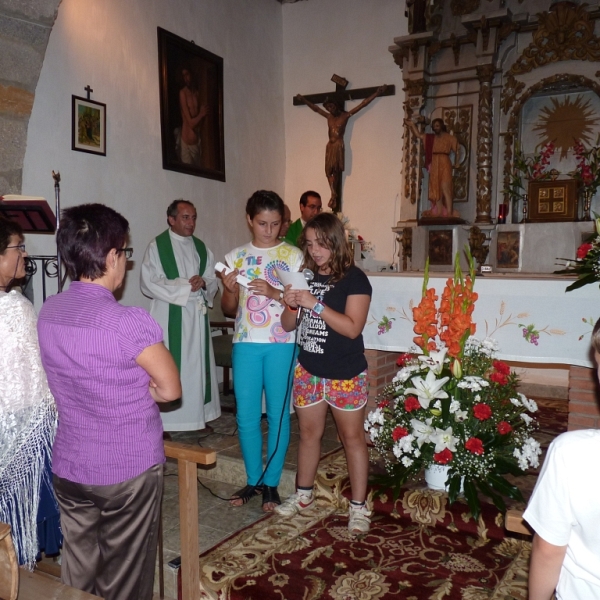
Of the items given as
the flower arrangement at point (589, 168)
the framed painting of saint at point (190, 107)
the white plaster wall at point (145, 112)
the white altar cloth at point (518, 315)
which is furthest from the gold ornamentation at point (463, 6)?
the white altar cloth at point (518, 315)

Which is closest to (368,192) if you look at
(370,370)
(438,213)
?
(438,213)

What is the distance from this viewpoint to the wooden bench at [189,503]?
2094 mm

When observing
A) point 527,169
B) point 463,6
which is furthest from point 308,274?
point 463,6

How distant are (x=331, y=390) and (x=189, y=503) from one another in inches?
33.6

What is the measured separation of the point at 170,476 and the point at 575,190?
4.83 m

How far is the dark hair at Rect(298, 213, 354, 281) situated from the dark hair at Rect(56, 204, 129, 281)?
115cm

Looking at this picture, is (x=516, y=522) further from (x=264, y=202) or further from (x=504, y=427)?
(x=264, y=202)

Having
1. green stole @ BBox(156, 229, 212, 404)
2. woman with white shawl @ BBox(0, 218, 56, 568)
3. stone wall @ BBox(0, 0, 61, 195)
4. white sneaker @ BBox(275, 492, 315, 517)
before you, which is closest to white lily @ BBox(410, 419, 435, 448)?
white sneaker @ BBox(275, 492, 315, 517)

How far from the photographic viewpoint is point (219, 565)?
106 inches

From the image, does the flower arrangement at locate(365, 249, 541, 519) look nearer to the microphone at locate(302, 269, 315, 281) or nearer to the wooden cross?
the microphone at locate(302, 269, 315, 281)

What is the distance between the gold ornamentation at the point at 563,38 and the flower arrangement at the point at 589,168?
2.98 feet

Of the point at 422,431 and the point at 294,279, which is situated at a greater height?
the point at 294,279

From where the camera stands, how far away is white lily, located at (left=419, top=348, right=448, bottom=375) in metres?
3.01

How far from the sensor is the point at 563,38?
6.27 meters
